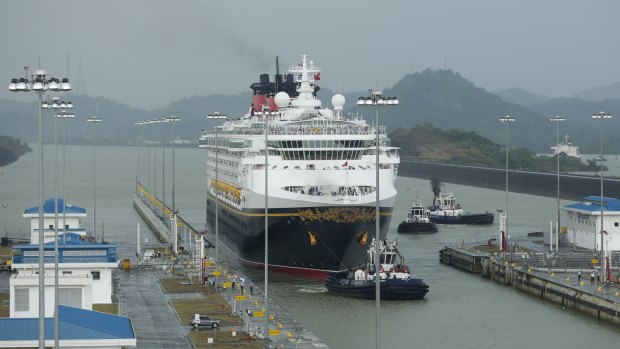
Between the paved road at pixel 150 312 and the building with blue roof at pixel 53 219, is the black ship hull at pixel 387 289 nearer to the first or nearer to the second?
the paved road at pixel 150 312

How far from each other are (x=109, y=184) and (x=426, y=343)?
14205 cm

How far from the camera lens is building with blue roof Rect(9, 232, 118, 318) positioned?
45000 millimetres

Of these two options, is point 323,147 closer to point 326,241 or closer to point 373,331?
point 326,241

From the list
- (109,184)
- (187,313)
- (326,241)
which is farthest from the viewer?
(109,184)

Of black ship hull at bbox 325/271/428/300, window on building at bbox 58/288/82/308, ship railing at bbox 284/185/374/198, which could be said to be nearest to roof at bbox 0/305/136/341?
window on building at bbox 58/288/82/308

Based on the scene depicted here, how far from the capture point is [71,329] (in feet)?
117

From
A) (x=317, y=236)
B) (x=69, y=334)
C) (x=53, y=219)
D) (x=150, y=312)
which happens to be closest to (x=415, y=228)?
(x=53, y=219)

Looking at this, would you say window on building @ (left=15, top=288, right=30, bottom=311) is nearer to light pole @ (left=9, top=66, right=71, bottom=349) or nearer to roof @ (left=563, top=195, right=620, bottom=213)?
light pole @ (left=9, top=66, right=71, bottom=349)

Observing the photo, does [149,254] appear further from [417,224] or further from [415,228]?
[417,224]

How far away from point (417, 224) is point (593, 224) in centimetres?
2879

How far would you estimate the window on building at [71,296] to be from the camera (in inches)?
1825

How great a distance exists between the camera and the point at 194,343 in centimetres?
4272

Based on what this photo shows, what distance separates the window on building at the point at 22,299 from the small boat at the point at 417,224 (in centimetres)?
5789

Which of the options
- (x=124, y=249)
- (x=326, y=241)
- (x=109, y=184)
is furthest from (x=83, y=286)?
(x=109, y=184)
